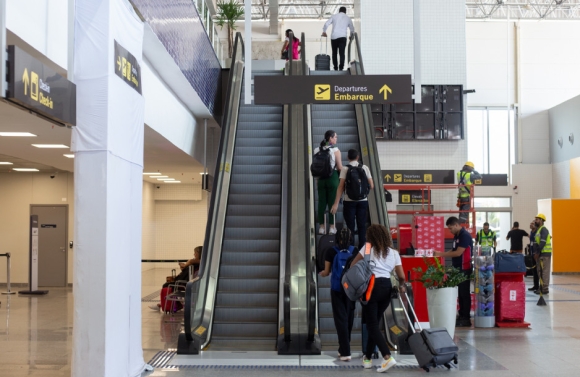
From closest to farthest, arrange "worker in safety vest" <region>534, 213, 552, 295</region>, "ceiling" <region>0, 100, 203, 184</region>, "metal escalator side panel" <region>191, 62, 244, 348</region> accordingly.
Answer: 1. "ceiling" <region>0, 100, 203, 184</region>
2. "metal escalator side panel" <region>191, 62, 244, 348</region>
3. "worker in safety vest" <region>534, 213, 552, 295</region>

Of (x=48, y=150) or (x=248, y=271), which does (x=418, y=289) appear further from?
(x=48, y=150)

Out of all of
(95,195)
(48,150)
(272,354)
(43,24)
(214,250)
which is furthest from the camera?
(48,150)

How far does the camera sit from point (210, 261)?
31.8 feet

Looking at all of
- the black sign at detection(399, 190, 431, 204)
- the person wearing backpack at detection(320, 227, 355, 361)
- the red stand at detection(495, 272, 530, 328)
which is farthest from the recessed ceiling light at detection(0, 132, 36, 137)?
the black sign at detection(399, 190, 431, 204)

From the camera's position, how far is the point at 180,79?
37.0 feet

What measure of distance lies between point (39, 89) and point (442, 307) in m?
5.68

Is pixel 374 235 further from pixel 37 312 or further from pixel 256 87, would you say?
pixel 37 312

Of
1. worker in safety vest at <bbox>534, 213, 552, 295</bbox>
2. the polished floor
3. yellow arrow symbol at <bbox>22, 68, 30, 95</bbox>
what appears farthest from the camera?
worker in safety vest at <bbox>534, 213, 552, 295</bbox>

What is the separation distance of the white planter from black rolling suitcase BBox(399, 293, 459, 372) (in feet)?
4.46

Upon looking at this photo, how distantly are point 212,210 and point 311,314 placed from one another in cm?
305

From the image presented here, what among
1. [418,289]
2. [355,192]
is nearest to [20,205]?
[355,192]

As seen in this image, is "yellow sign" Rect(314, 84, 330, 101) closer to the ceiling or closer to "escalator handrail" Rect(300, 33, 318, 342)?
"escalator handrail" Rect(300, 33, 318, 342)

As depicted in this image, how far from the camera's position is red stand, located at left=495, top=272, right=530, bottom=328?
1039 cm

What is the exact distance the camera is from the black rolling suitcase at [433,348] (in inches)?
283
